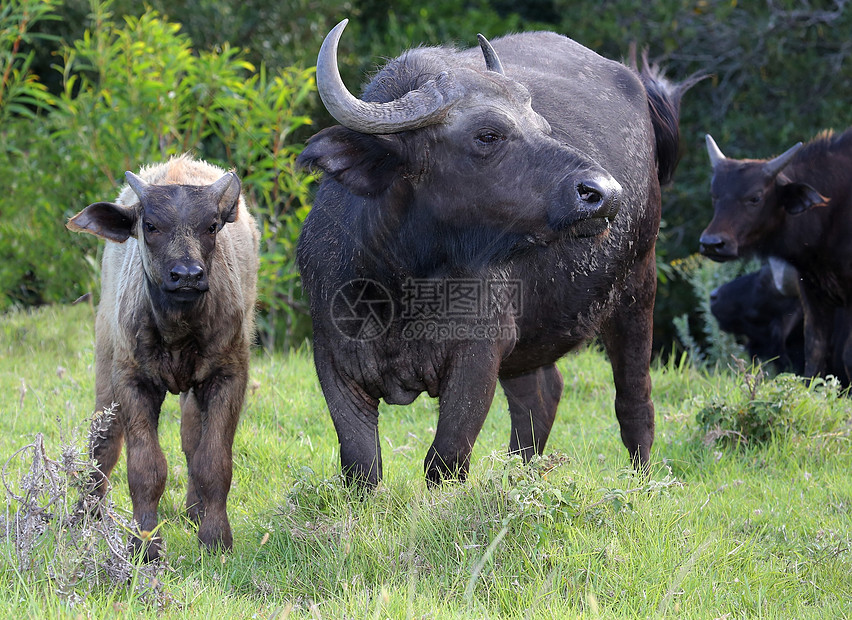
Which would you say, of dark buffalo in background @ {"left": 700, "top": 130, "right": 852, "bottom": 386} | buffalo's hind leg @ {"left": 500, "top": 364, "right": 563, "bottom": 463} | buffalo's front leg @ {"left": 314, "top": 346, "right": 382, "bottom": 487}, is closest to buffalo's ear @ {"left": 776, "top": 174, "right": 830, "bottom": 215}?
dark buffalo in background @ {"left": 700, "top": 130, "right": 852, "bottom": 386}

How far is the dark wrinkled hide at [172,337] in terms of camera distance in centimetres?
488

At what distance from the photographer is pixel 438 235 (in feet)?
15.9

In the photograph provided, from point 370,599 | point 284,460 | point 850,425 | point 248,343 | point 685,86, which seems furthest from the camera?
point 685,86

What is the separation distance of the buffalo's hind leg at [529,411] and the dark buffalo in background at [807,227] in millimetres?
3567

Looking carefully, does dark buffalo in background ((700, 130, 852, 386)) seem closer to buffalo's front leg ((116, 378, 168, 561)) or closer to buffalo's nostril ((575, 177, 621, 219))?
buffalo's nostril ((575, 177, 621, 219))

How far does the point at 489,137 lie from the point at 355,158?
627 millimetres

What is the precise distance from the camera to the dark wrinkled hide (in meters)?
4.88

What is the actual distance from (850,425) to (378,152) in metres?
3.75

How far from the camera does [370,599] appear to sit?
4051mm

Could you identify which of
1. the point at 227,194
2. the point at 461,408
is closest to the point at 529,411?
the point at 461,408

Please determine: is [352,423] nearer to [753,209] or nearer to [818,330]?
[753,209]

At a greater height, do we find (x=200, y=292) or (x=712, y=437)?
(x=200, y=292)

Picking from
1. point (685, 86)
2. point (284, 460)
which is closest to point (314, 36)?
point (685, 86)

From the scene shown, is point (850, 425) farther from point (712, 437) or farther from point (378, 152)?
point (378, 152)
